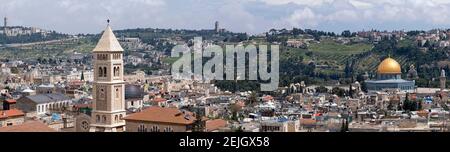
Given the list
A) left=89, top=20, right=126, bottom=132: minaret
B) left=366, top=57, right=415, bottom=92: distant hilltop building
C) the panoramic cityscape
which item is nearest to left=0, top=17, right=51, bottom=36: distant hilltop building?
the panoramic cityscape

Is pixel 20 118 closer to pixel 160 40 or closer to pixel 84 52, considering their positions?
pixel 84 52

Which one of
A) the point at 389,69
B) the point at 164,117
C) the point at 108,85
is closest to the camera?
the point at 108,85

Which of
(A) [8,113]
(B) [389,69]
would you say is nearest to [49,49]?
(B) [389,69]

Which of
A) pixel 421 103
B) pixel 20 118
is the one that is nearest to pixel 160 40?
pixel 421 103

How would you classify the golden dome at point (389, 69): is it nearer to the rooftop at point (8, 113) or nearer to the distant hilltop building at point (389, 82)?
the distant hilltop building at point (389, 82)

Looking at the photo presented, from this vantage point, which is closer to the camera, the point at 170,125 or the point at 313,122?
the point at 170,125

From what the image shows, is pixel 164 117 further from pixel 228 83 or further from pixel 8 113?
pixel 228 83
